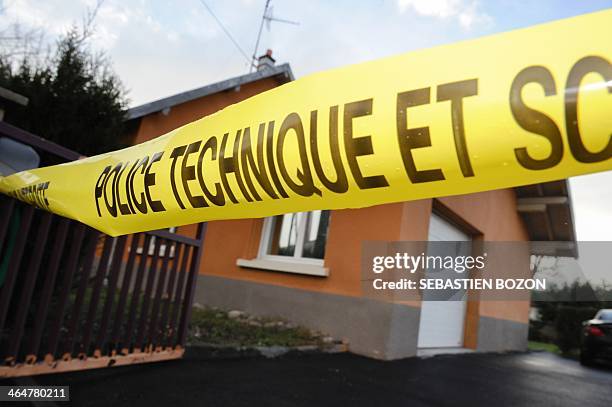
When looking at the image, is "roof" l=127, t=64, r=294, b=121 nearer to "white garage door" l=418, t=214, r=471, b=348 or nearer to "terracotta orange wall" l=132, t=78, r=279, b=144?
"terracotta orange wall" l=132, t=78, r=279, b=144

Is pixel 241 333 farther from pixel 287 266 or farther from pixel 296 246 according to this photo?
pixel 296 246

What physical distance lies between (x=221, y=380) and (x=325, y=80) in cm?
277

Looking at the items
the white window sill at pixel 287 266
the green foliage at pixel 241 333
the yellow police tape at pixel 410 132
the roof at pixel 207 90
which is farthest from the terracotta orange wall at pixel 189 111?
the yellow police tape at pixel 410 132

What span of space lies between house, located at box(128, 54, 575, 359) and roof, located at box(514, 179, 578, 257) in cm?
8

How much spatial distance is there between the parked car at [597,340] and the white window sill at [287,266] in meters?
7.08

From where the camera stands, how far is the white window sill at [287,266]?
6.04 metres

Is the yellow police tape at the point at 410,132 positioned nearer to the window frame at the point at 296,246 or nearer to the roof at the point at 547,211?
the window frame at the point at 296,246

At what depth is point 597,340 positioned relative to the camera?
8508 mm

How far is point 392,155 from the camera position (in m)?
0.95

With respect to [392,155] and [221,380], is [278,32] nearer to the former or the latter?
[221,380]

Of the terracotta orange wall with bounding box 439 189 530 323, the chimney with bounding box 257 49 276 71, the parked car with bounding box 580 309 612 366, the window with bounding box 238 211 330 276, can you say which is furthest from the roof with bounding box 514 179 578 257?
the chimney with bounding box 257 49 276 71

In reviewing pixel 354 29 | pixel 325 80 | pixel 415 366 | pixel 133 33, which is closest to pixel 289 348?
pixel 415 366

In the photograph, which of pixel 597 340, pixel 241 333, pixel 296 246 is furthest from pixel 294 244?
pixel 597 340

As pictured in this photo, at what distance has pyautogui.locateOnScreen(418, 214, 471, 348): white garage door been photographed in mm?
6844
